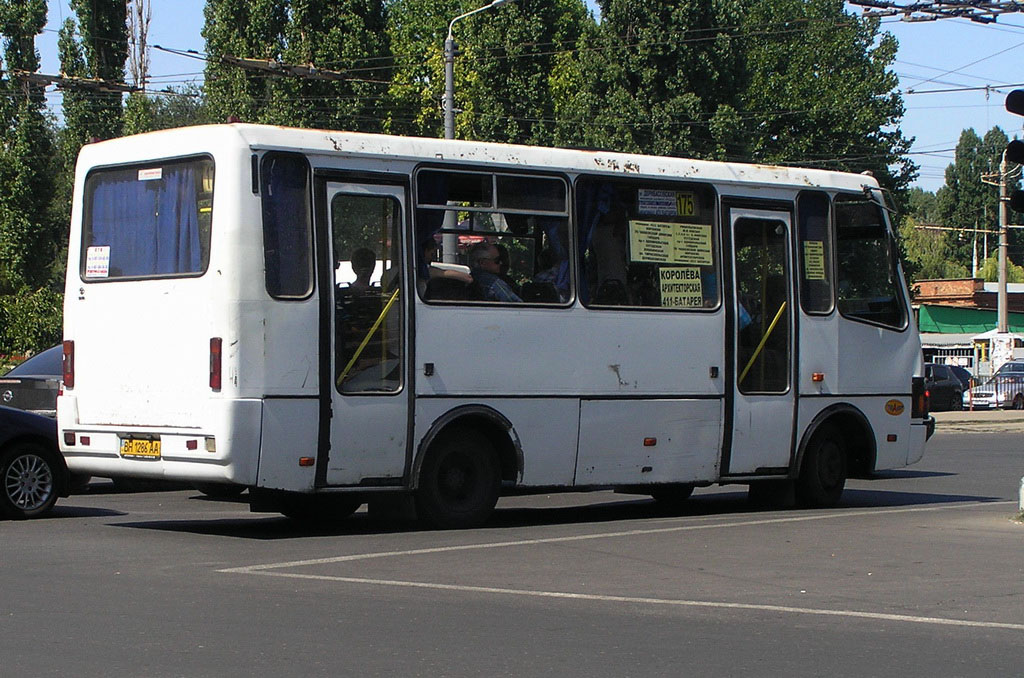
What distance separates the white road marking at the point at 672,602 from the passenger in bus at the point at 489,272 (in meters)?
3.86

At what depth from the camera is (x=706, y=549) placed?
1179 centimetres

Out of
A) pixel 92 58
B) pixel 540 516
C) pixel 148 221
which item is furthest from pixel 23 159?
pixel 148 221

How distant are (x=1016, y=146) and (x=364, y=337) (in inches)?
221

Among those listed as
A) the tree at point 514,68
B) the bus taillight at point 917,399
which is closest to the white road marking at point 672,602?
the bus taillight at point 917,399

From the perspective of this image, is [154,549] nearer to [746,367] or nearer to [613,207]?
[613,207]

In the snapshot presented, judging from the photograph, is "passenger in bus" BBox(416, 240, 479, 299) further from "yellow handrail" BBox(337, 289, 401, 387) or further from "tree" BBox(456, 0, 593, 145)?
"tree" BBox(456, 0, 593, 145)

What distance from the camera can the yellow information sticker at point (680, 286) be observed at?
570 inches

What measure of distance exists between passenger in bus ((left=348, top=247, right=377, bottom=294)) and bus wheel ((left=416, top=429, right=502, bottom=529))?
1.42 m

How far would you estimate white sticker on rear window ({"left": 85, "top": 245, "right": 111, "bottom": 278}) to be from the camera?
504 inches

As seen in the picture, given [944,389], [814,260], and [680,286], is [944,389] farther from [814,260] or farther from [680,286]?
[680,286]

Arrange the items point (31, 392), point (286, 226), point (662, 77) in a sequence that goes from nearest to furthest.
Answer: point (286, 226) < point (31, 392) < point (662, 77)

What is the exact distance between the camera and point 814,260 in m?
15.7

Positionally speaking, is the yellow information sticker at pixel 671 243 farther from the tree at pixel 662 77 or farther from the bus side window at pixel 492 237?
the tree at pixel 662 77

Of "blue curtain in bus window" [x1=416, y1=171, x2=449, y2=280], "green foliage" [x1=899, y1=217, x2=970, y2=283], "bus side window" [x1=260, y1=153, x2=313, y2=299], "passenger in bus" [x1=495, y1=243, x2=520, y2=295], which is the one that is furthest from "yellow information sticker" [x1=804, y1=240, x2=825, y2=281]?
"green foliage" [x1=899, y1=217, x2=970, y2=283]
